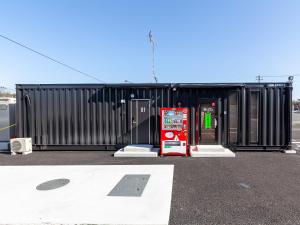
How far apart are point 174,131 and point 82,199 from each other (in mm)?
4323

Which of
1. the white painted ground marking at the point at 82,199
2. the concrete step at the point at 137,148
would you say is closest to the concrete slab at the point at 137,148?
the concrete step at the point at 137,148

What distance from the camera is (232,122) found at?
836 centimetres

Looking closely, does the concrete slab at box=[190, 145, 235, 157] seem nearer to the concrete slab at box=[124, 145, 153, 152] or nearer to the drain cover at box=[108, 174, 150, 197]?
the concrete slab at box=[124, 145, 153, 152]

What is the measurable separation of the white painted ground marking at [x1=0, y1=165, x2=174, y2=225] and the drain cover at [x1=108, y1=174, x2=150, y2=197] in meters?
0.13

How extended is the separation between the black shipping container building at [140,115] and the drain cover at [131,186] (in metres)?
3.45

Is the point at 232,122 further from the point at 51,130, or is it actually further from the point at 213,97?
the point at 51,130

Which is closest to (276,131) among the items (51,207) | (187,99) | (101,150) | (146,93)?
(187,99)

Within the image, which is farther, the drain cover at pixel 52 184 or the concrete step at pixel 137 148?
the concrete step at pixel 137 148

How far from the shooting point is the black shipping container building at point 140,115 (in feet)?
27.0

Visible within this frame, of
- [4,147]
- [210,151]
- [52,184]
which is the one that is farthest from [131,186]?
[4,147]

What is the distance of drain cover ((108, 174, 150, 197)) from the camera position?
4.22 m

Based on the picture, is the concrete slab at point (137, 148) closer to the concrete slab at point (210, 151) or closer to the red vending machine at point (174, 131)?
the red vending machine at point (174, 131)

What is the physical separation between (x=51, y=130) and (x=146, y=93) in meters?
4.48

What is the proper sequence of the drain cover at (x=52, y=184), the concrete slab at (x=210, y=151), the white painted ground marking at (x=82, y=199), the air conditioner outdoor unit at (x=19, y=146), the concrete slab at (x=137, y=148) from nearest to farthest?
the white painted ground marking at (x=82, y=199)
the drain cover at (x=52, y=184)
the concrete slab at (x=210, y=151)
the concrete slab at (x=137, y=148)
the air conditioner outdoor unit at (x=19, y=146)
